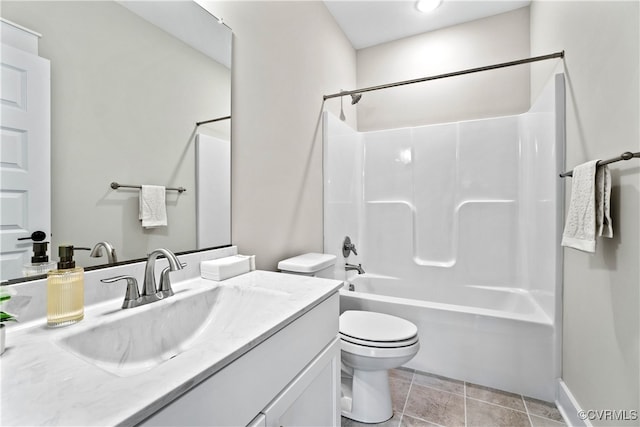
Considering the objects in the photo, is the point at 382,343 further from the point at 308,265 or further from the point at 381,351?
the point at 308,265

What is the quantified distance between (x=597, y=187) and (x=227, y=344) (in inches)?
58.5

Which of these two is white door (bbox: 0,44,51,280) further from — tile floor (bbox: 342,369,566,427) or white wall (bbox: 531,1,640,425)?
white wall (bbox: 531,1,640,425)

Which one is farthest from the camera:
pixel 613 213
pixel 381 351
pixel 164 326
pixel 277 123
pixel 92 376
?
pixel 277 123

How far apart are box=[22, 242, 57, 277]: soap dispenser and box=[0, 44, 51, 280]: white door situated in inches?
0.4

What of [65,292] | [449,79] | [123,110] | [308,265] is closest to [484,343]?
[308,265]

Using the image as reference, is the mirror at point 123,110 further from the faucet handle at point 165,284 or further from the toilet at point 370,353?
the toilet at point 370,353

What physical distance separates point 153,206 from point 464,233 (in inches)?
94.7

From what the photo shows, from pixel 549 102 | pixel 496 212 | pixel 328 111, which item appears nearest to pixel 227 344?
pixel 328 111

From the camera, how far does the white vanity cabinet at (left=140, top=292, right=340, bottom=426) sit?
22.1 inches

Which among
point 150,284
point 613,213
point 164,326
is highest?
point 613,213

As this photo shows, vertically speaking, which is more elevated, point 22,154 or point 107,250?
point 22,154

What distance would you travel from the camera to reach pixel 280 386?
2.63 ft

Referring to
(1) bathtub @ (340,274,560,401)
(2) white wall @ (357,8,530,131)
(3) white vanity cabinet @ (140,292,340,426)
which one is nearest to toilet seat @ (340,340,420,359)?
(3) white vanity cabinet @ (140,292,340,426)

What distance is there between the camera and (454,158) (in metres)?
2.62
